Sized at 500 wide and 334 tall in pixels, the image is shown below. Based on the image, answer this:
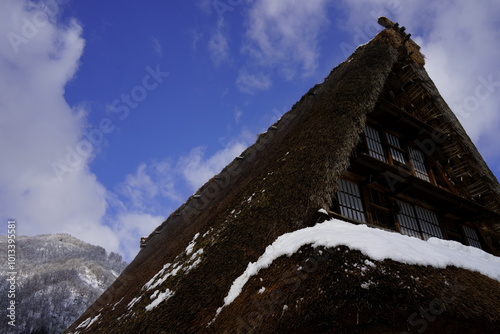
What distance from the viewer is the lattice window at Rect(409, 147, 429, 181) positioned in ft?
22.9

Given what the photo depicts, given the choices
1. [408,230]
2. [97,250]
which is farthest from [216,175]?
[97,250]

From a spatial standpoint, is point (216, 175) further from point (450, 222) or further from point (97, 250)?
point (97, 250)

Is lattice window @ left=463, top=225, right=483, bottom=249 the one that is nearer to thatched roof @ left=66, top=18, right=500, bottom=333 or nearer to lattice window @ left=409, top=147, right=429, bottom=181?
lattice window @ left=409, top=147, right=429, bottom=181

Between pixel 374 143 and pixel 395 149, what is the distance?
799 mm

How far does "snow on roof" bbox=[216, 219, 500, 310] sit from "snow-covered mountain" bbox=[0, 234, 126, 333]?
133 feet

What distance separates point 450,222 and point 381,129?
9.09ft

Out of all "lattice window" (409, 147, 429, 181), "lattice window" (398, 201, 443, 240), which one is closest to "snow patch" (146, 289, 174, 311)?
"lattice window" (398, 201, 443, 240)

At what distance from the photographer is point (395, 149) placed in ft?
22.3

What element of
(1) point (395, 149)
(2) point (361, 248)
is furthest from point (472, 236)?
(2) point (361, 248)

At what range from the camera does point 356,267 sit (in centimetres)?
222

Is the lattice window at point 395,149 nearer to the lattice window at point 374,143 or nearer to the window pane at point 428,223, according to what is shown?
the lattice window at point 374,143

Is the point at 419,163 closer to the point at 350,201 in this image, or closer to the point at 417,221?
the point at 417,221

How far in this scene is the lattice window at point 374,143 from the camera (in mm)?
6156

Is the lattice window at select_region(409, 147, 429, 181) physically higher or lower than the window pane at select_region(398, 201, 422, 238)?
higher
